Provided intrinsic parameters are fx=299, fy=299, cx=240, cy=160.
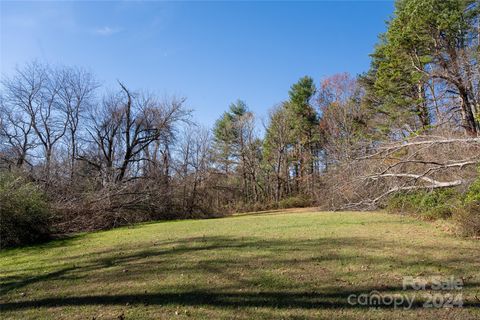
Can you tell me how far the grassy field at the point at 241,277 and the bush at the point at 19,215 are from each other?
276 cm

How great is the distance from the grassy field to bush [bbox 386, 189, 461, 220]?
207 cm

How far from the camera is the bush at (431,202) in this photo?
31.5 ft

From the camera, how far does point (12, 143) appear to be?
72.4 feet

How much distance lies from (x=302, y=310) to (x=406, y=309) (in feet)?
4.00

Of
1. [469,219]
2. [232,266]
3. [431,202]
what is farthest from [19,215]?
[431,202]

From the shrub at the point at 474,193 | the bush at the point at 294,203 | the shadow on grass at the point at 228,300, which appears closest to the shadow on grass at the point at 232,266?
the shadow on grass at the point at 228,300

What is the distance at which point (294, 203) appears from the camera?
29.8 metres

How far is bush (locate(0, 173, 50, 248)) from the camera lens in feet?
34.1

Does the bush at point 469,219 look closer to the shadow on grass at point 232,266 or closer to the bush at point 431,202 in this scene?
the bush at point 431,202

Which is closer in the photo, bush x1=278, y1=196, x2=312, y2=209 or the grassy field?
the grassy field

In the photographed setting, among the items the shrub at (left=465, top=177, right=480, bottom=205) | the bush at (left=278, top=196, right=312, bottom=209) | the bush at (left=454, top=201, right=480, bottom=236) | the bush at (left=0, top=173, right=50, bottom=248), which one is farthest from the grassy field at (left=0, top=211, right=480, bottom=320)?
the bush at (left=278, top=196, right=312, bottom=209)

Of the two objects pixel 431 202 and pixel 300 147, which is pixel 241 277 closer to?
pixel 431 202

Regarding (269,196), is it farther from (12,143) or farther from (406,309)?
(406,309)

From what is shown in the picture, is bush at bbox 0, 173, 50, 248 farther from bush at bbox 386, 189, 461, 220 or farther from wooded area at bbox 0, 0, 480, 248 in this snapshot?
bush at bbox 386, 189, 461, 220
